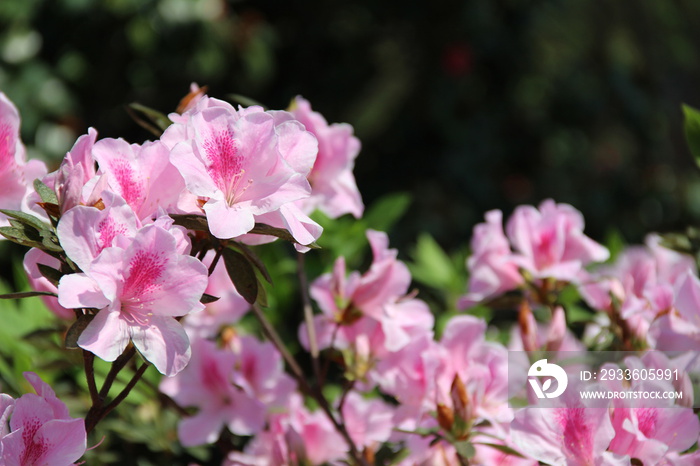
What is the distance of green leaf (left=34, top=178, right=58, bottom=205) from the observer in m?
0.61

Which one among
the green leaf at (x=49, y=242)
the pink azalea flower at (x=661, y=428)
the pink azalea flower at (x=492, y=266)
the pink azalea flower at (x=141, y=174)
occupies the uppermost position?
the pink azalea flower at (x=141, y=174)

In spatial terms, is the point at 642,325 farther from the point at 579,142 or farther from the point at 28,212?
→ the point at 579,142

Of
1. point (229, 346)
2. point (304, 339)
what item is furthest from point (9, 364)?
point (304, 339)

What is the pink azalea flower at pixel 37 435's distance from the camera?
0.58 m

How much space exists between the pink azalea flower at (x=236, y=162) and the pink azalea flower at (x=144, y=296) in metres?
0.05

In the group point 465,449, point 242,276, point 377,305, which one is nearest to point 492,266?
point 377,305

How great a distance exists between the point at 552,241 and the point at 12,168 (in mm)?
587

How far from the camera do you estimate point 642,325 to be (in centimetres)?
85

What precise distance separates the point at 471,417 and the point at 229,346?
1.14ft

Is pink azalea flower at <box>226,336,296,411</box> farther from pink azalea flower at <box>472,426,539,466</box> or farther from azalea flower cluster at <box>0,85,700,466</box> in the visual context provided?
pink azalea flower at <box>472,426,539,466</box>

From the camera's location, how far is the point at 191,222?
0.62 metres

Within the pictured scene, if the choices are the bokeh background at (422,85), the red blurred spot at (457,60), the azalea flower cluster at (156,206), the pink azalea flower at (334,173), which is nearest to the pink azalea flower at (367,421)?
the pink azalea flower at (334,173)

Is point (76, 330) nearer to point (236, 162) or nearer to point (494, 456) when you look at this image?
point (236, 162)

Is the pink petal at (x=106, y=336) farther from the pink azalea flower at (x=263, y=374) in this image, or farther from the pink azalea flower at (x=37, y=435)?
the pink azalea flower at (x=263, y=374)
